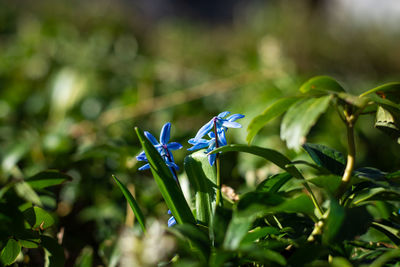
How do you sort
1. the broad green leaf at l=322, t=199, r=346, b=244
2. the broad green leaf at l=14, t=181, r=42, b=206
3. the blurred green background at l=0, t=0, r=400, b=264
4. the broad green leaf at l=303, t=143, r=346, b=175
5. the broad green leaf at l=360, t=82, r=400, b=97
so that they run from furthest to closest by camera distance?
the blurred green background at l=0, t=0, r=400, b=264 → the broad green leaf at l=14, t=181, r=42, b=206 → the broad green leaf at l=303, t=143, r=346, b=175 → the broad green leaf at l=360, t=82, r=400, b=97 → the broad green leaf at l=322, t=199, r=346, b=244

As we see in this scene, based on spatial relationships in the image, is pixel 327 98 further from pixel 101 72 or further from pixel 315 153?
pixel 101 72

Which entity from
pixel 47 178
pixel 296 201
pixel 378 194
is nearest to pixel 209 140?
pixel 296 201

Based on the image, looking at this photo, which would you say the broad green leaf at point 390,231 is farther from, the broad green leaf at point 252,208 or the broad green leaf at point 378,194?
the broad green leaf at point 252,208

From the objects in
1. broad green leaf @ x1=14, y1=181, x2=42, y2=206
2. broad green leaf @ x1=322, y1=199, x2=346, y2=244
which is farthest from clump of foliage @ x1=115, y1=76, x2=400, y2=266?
broad green leaf @ x1=14, y1=181, x2=42, y2=206

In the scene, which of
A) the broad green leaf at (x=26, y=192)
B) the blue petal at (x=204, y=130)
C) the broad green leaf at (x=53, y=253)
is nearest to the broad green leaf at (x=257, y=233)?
the blue petal at (x=204, y=130)

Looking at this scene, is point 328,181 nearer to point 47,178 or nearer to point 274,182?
point 274,182

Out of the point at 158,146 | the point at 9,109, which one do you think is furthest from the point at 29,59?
the point at 158,146

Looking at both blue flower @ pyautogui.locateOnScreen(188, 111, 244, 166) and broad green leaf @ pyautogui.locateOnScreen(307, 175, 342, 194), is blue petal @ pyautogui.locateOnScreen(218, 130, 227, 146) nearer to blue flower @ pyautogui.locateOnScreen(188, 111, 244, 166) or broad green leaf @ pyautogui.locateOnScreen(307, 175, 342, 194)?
blue flower @ pyautogui.locateOnScreen(188, 111, 244, 166)
